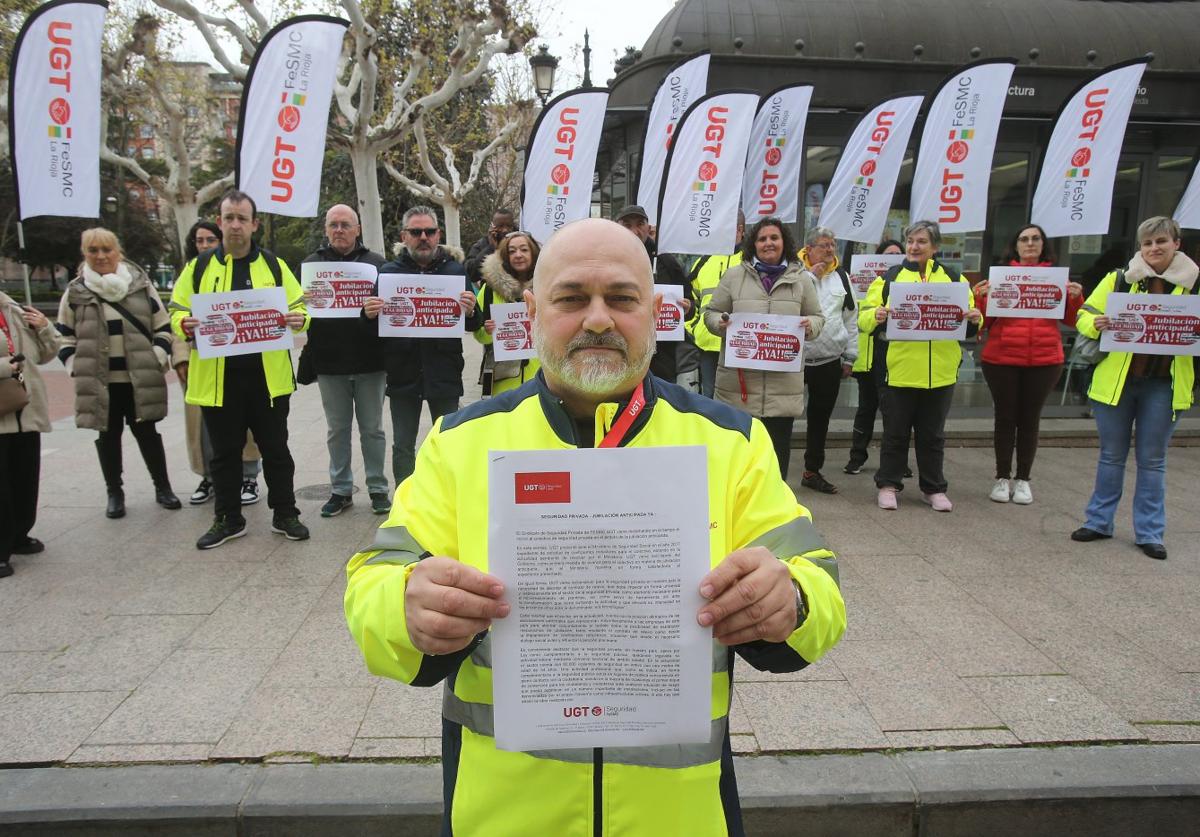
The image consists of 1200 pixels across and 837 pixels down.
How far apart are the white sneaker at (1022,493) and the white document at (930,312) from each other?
1434mm

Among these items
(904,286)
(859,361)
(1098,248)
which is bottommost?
(859,361)

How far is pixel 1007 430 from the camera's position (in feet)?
21.7

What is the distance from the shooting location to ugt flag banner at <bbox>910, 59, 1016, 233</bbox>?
7.57 metres

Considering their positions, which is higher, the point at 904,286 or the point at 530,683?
the point at 904,286

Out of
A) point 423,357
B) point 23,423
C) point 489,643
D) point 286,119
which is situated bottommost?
point 23,423

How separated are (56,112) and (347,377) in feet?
8.45

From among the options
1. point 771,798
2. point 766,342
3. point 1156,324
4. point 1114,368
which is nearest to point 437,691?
point 771,798

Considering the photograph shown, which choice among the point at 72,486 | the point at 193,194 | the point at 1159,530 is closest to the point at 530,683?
the point at 1159,530

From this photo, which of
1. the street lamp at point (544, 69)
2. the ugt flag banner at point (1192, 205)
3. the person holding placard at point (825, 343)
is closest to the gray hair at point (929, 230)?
the person holding placard at point (825, 343)

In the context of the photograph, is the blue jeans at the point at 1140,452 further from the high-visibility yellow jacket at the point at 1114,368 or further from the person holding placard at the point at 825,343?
the person holding placard at the point at 825,343

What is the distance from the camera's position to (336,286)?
A: 587cm

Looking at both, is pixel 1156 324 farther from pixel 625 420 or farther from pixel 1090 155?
pixel 625 420

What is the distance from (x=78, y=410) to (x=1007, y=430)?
23.8ft

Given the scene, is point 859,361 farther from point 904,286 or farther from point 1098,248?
point 1098,248
